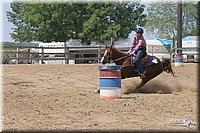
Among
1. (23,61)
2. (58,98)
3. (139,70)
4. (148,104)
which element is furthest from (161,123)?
(23,61)

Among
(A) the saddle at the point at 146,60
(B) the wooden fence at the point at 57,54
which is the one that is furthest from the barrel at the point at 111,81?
(B) the wooden fence at the point at 57,54

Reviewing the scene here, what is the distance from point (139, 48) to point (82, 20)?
31.4 meters

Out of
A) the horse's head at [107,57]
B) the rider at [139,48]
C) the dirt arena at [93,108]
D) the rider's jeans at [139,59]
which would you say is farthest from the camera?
the horse's head at [107,57]

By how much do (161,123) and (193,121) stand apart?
66 centimetres

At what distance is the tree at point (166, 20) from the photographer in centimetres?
5862

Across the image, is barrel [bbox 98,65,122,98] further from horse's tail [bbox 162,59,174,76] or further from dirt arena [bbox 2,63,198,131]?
horse's tail [bbox 162,59,174,76]

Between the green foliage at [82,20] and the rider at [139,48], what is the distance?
28748 mm

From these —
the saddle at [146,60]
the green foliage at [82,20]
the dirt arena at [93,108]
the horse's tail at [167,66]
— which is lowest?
the dirt arena at [93,108]

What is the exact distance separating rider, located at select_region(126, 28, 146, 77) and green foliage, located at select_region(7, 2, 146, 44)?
28.7m

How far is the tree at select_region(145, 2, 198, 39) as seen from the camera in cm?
5862

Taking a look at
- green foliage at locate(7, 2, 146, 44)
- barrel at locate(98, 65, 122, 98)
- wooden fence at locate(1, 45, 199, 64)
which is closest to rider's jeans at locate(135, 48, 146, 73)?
barrel at locate(98, 65, 122, 98)

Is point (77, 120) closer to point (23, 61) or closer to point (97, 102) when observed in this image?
point (97, 102)

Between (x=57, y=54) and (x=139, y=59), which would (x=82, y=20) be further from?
(x=139, y=59)

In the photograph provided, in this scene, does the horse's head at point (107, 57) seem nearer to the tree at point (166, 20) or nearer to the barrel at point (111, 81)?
the barrel at point (111, 81)
